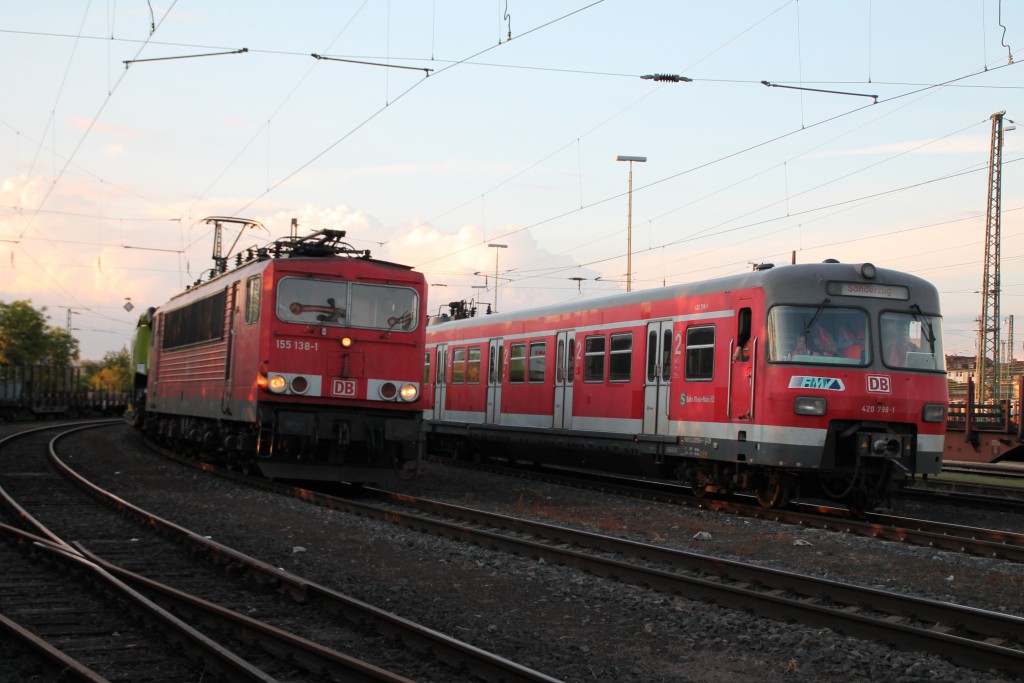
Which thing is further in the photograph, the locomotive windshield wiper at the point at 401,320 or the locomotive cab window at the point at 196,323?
the locomotive cab window at the point at 196,323

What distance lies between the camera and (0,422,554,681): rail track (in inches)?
250

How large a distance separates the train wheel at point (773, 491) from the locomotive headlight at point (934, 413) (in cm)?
198

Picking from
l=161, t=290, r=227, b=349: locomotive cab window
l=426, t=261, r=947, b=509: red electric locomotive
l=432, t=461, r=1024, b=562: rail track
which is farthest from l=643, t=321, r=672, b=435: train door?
l=161, t=290, r=227, b=349: locomotive cab window

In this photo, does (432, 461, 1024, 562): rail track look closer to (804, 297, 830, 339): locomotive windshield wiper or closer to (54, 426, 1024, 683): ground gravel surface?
(54, 426, 1024, 683): ground gravel surface

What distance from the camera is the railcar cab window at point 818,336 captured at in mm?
13789

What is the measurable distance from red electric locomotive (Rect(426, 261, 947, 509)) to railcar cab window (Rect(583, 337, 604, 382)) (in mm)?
132

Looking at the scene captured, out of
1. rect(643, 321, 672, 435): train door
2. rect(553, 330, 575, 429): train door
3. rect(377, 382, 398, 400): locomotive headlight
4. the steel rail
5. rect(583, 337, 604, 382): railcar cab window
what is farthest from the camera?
rect(553, 330, 575, 429): train door

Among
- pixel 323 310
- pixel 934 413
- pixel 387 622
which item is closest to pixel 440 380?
pixel 323 310

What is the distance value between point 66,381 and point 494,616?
195 feet

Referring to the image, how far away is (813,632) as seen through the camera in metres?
7.66

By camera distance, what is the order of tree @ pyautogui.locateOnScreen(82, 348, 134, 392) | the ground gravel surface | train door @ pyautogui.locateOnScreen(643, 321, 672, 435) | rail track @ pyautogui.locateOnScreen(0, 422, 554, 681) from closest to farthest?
rail track @ pyautogui.locateOnScreen(0, 422, 554, 681), the ground gravel surface, train door @ pyautogui.locateOnScreen(643, 321, 672, 435), tree @ pyautogui.locateOnScreen(82, 348, 134, 392)

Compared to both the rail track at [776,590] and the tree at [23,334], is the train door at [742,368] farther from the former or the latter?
the tree at [23,334]

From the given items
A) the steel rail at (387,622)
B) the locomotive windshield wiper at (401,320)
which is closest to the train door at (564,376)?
the locomotive windshield wiper at (401,320)

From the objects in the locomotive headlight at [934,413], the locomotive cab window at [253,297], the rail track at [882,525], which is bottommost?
the rail track at [882,525]
